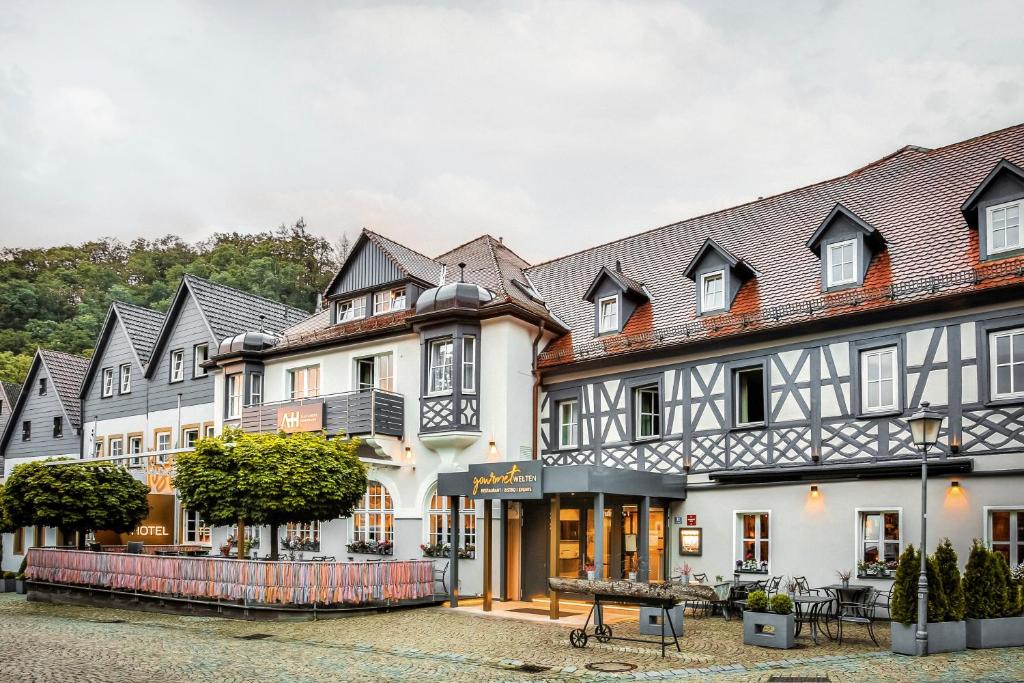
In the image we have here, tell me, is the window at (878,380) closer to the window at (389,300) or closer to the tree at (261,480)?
the tree at (261,480)

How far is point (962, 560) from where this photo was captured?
52.5 ft

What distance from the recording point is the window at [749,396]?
762 inches

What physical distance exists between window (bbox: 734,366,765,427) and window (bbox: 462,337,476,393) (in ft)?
20.7

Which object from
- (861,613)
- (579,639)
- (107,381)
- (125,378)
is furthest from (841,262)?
(107,381)

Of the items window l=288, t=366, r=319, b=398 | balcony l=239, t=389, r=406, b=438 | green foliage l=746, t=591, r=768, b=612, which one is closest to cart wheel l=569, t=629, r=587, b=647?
green foliage l=746, t=591, r=768, b=612

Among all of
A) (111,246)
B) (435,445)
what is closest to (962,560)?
(435,445)

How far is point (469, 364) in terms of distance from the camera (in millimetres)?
22656

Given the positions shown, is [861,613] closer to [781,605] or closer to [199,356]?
[781,605]

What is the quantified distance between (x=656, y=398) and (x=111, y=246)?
6444 centimetres

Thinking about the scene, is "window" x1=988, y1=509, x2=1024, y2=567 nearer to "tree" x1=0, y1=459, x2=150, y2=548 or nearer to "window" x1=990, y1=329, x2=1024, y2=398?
"window" x1=990, y1=329, x2=1024, y2=398

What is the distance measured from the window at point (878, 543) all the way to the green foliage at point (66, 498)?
66.1 feet

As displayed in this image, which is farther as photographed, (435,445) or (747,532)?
(435,445)

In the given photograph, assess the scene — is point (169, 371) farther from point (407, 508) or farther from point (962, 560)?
point (962, 560)

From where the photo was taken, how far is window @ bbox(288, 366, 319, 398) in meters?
26.7
